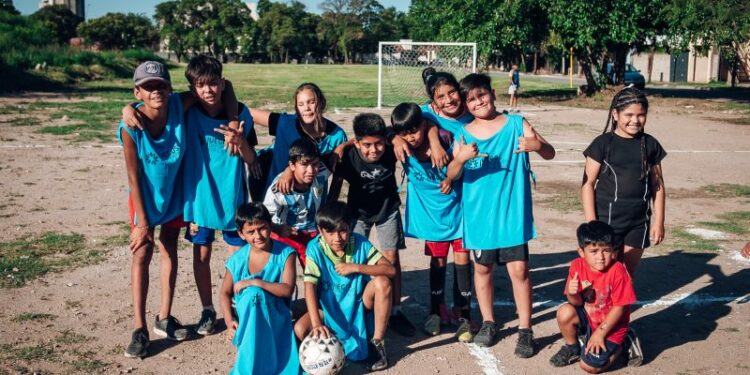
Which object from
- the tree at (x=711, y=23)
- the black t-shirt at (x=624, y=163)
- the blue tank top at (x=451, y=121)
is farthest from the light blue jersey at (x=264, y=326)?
the tree at (x=711, y=23)

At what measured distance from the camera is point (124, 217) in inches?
350

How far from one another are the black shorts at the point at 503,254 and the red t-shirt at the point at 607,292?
0.37m

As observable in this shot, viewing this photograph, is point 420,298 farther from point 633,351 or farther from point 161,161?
point 161,161

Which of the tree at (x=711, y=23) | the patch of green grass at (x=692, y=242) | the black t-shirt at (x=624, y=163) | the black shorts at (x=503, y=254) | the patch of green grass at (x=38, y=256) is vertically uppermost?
the tree at (x=711, y=23)

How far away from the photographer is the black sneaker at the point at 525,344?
503 cm

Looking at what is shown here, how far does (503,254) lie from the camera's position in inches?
201

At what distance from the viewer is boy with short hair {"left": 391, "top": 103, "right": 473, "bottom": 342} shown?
5141mm

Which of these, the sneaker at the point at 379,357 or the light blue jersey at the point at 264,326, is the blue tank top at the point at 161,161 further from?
the sneaker at the point at 379,357

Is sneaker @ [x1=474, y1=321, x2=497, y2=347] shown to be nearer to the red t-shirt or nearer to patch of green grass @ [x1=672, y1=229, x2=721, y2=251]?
the red t-shirt

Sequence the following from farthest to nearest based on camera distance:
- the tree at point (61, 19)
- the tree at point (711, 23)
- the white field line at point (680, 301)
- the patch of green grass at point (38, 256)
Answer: the tree at point (61, 19)
the tree at point (711, 23)
the patch of green grass at point (38, 256)
the white field line at point (680, 301)

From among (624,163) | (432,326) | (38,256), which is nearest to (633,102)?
(624,163)

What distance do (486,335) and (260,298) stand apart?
65.1 inches

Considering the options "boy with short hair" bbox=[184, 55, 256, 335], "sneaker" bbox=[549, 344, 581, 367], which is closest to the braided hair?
"sneaker" bbox=[549, 344, 581, 367]

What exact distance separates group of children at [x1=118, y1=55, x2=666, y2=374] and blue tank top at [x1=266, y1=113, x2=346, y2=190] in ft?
0.03
